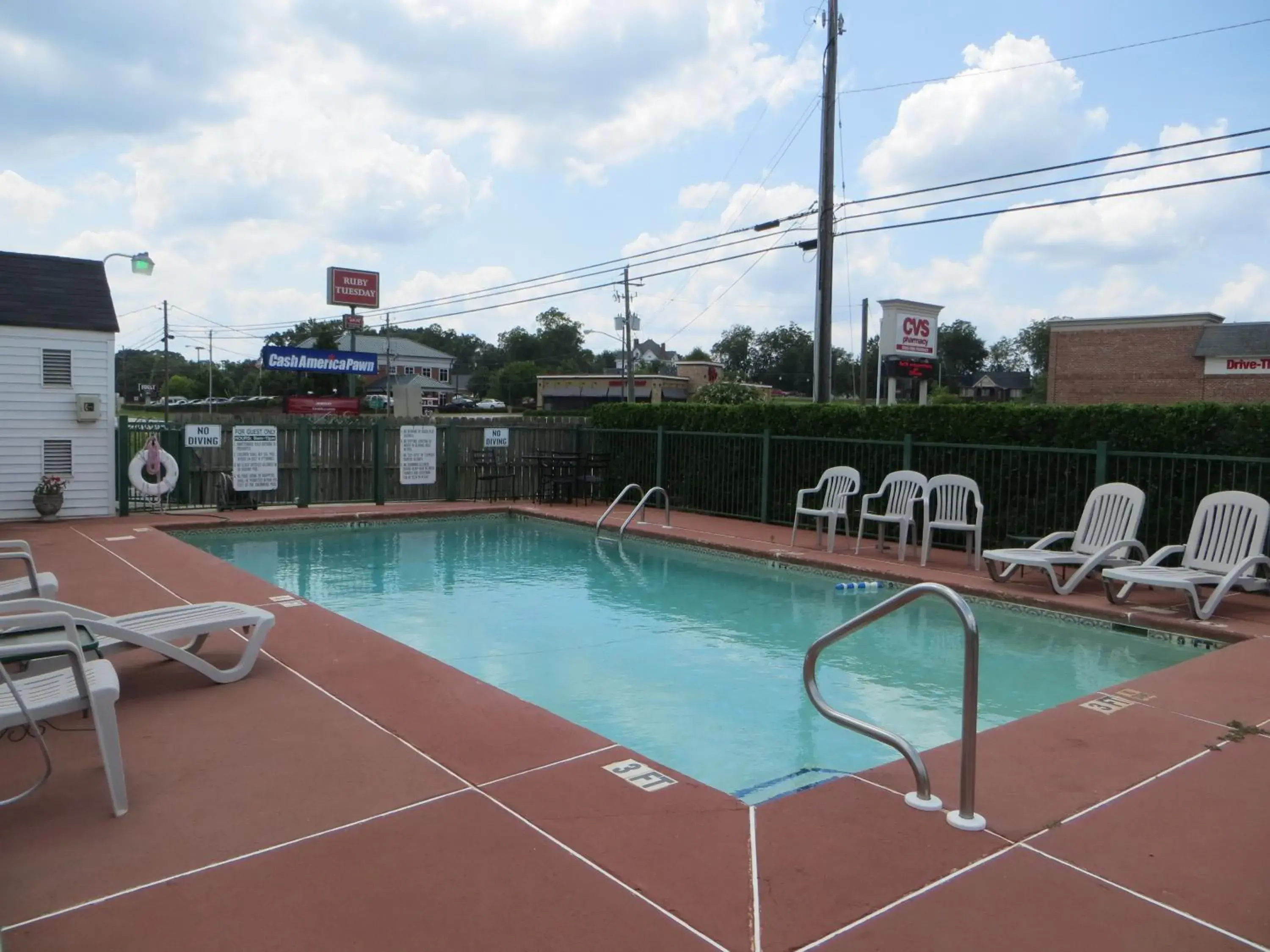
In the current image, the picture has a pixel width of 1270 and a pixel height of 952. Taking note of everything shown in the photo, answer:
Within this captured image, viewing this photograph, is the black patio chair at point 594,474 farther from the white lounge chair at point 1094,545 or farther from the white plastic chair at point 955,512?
the white lounge chair at point 1094,545

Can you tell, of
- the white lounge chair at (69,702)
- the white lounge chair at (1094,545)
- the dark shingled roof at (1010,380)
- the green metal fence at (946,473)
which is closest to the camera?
the white lounge chair at (69,702)

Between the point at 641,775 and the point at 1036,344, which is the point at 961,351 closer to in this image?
the point at 1036,344

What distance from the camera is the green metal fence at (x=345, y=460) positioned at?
14.5m

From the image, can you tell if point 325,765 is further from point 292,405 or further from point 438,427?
point 292,405

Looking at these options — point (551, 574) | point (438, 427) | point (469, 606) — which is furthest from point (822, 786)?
point (438, 427)

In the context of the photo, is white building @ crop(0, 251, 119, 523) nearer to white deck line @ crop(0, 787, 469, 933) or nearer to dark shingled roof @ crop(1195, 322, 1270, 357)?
white deck line @ crop(0, 787, 469, 933)

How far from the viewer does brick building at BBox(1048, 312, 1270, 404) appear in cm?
3988

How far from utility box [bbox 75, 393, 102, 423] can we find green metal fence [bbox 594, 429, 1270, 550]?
844cm

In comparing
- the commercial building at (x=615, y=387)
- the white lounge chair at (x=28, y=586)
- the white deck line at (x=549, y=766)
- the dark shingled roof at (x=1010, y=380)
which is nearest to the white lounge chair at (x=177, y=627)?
the white lounge chair at (x=28, y=586)

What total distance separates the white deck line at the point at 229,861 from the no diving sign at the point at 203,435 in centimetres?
1252

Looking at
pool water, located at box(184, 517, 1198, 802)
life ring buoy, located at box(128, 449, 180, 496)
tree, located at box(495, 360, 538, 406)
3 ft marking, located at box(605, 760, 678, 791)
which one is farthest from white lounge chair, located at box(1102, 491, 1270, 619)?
tree, located at box(495, 360, 538, 406)

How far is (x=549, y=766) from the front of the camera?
13.3ft

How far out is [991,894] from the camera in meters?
2.96

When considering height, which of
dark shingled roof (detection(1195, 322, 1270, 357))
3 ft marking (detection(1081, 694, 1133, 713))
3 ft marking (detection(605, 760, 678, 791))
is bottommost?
3 ft marking (detection(1081, 694, 1133, 713))
